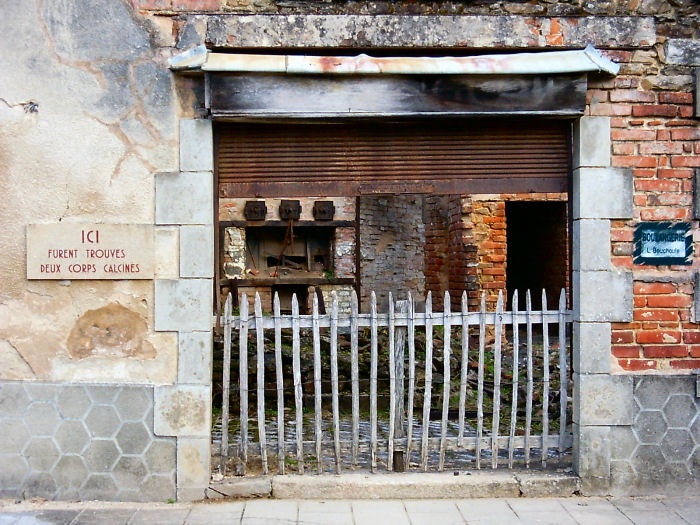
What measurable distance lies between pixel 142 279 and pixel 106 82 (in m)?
1.30

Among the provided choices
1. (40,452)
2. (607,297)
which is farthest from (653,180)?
(40,452)

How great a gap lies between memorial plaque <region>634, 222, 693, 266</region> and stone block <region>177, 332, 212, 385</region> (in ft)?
9.65

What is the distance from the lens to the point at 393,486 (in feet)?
14.4

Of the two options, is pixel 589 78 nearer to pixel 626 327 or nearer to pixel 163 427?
pixel 626 327

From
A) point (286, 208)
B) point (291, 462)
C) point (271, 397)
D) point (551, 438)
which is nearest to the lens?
point (551, 438)

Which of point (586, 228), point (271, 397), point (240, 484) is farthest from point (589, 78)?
point (271, 397)

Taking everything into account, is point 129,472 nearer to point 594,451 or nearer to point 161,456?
point 161,456

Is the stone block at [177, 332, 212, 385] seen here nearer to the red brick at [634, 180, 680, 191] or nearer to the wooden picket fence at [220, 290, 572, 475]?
the wooden picket fence at [220, 290, 572, 475]

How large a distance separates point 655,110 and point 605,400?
1.97 meters

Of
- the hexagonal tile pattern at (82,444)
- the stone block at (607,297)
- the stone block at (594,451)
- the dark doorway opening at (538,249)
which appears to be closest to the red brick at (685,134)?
the stone block at (607,297)

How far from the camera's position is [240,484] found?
436 centimetres

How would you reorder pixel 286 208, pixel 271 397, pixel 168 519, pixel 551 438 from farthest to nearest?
pixel 286 208 → pixel 271 397 → pixel 551 438 → pixel 168 519

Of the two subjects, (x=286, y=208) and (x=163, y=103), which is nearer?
(x=163, y=103)

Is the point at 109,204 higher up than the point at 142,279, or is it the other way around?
the point at 109,204
